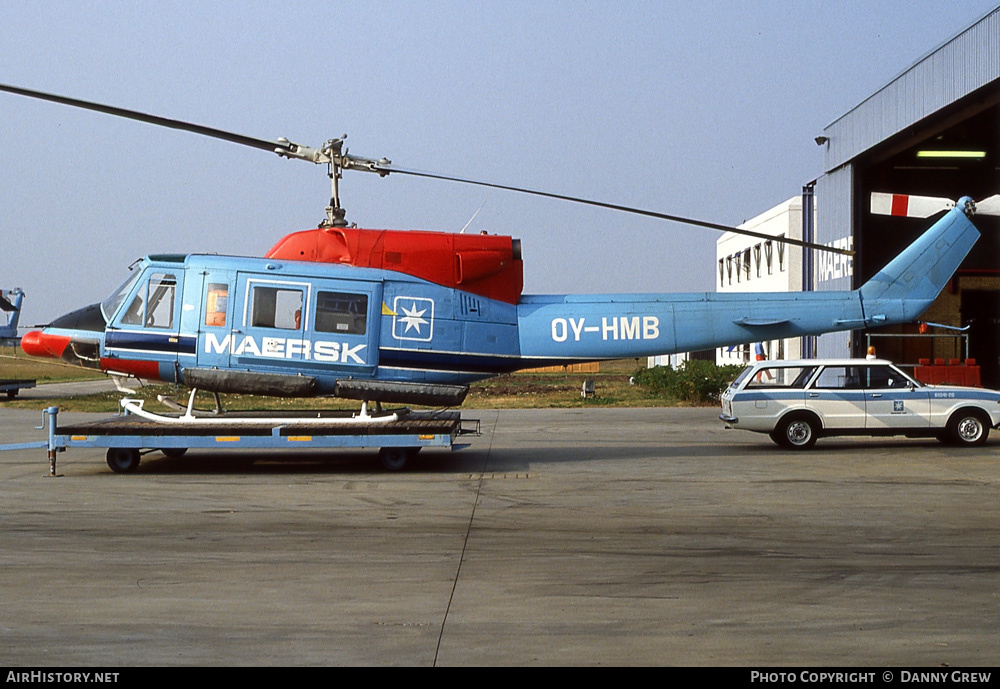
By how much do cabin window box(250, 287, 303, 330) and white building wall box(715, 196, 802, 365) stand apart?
1893 centimetres

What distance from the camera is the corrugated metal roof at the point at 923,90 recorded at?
2086 cm

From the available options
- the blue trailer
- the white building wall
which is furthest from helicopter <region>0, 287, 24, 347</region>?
the white building wall

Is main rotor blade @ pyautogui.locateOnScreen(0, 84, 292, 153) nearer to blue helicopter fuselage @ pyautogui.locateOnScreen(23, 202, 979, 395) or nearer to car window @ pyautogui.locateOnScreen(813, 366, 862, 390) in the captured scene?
blue helicopter fuselage @ pyautogui.locateOnScreen(23, 202, 979, 395)

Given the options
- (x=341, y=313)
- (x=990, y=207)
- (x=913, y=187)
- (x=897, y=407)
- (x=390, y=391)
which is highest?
(x=913, y=187)

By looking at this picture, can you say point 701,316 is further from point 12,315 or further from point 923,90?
point 12,315

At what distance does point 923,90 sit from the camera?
24.1 m

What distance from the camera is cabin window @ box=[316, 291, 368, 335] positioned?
14219mm

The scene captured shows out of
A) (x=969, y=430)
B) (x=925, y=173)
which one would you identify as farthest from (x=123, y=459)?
(x=925, y=173)

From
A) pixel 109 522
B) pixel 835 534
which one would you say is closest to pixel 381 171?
pixel 109 522

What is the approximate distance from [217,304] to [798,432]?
394 inches

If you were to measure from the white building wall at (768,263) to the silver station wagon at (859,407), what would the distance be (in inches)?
520

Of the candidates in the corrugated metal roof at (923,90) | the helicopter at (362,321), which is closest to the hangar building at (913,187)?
the corrugated metal roof at (923,90)

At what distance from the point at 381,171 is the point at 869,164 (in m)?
21.4

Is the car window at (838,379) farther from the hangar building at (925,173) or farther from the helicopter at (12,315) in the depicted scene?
the helicopter at (12,315)
